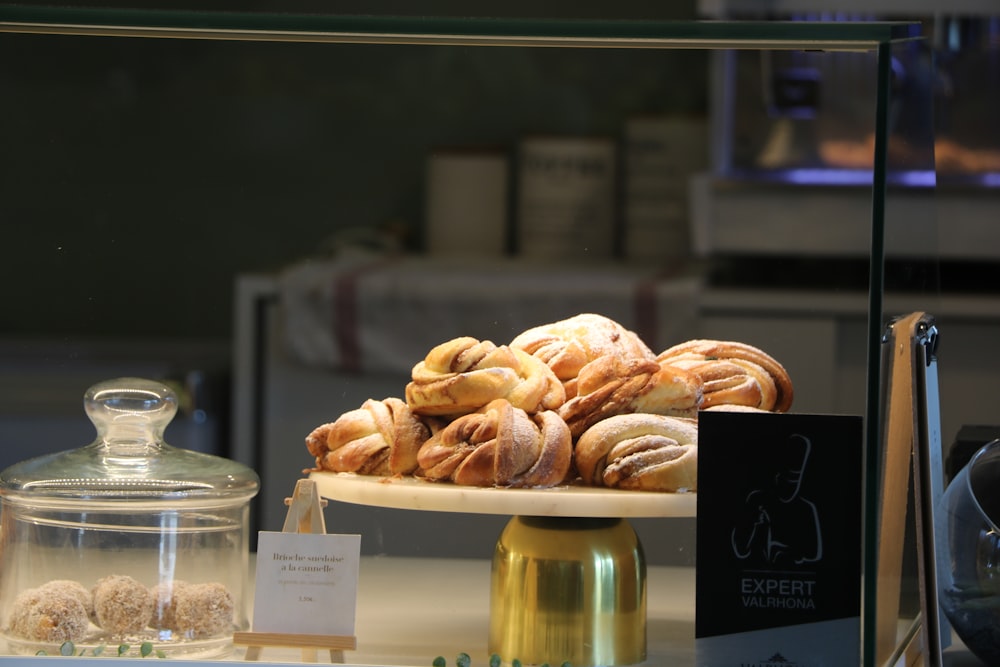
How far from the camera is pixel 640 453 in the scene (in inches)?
28.9

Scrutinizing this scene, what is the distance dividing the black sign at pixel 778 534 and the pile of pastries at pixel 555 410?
0.18ft

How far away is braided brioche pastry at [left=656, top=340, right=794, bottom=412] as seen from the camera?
760mm

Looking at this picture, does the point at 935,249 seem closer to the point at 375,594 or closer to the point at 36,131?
the point at 375,594

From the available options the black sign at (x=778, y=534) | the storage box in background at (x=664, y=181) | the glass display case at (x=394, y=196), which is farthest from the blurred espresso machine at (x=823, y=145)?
the black sign at (x=778, y=534)

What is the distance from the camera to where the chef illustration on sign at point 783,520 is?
0.66 m

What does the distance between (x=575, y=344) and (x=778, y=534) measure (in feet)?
0.60

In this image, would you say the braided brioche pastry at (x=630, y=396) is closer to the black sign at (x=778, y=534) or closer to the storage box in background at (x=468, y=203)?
the black sign at (x=778, y=534)

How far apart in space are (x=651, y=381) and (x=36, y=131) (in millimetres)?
453

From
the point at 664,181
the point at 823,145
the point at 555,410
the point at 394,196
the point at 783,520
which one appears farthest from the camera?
the point at 394,196

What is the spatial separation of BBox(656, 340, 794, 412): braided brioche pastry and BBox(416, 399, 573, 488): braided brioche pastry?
9 centimetres

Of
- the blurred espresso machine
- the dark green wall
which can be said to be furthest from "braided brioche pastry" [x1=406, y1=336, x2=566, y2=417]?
the dark green wall

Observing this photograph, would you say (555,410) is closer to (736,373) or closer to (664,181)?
(736,373)

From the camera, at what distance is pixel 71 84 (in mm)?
2682

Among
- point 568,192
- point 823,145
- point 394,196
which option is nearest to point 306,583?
point 823,145
